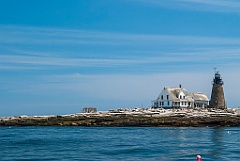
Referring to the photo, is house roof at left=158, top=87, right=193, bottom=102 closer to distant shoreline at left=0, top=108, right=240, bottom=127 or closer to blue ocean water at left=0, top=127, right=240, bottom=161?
distant shoreline at left=0, top=108, right=240, bottom=127

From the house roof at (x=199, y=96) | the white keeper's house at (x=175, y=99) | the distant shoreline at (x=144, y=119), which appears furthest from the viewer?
the house roof at (x=199, y=96)

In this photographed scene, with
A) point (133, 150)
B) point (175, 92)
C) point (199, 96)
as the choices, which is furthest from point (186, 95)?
point (133, 150)

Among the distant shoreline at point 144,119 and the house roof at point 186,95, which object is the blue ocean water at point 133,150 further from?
the house roof at point 186,95

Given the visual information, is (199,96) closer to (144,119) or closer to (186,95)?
(186,95)

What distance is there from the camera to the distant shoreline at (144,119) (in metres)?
87.2

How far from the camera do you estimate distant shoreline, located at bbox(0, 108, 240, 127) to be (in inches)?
3435

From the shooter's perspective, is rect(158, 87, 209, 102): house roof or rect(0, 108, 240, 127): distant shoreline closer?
rect(0, 108, 240, 127): distant shoreline

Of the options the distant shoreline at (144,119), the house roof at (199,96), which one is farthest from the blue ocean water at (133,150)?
the house roof at (199,96)

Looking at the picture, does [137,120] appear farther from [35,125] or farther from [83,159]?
[83,159]

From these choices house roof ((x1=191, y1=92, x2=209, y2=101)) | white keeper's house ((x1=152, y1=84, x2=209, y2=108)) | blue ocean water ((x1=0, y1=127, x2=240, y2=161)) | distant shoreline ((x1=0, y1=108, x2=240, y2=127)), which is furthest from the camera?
house roof ((x1=191, y1=92, x2=209, y2=101))

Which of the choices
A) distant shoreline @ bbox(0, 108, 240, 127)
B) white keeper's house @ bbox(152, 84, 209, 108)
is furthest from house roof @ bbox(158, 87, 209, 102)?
distant shoreline @ bbox(0, 108, 240, 127)

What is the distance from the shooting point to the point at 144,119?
92062 mm

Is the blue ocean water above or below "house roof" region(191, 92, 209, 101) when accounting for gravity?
below

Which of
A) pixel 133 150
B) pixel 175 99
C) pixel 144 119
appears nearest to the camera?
pixel 133 150
